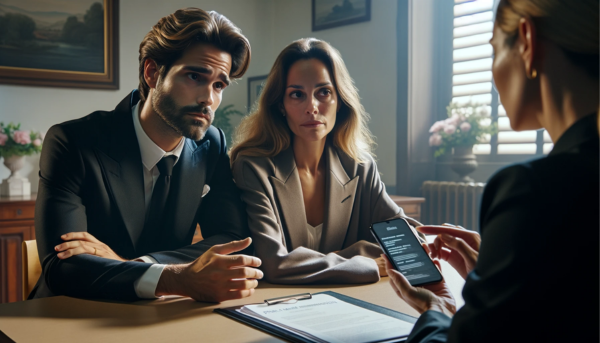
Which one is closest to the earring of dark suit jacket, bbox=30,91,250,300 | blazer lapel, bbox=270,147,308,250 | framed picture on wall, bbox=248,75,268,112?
dark suit jacket, bbox=30,91,250,300

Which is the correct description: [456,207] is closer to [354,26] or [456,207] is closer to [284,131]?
[354,26]

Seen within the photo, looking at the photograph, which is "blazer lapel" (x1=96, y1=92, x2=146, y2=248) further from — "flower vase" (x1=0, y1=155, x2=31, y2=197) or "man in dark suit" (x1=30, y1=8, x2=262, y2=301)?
"flower vase" (x1=0, y1=155, x2=31, y2=197)

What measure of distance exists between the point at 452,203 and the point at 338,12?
1.87 m

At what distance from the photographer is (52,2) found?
4.04 metres

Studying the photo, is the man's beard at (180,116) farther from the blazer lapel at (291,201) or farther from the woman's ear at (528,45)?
the woman's ear at (528,45)

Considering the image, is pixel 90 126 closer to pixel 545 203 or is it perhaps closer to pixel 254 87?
pixel 545 203

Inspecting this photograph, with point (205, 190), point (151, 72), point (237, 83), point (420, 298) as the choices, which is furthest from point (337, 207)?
point (237, 83)

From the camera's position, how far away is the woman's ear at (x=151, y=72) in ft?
6.54

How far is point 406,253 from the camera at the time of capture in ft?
4.58

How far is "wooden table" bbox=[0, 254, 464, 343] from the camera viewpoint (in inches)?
42.7

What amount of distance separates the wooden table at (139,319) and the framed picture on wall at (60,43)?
3112 millimetres

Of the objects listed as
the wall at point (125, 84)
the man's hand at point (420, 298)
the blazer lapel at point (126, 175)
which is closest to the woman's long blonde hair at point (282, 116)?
the blazer lapel at point (126, 175)

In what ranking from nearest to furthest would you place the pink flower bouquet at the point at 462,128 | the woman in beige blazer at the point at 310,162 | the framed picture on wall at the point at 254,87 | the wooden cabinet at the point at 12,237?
Result: the woman in beige blazer at the point at 310,162, the wooden cabinet at the point at 12,237, the pink flower bouquet at the point at 462,128, the framed picture on wall at the point at 254,87

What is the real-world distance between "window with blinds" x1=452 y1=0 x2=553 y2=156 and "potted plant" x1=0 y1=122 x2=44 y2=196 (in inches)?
123
